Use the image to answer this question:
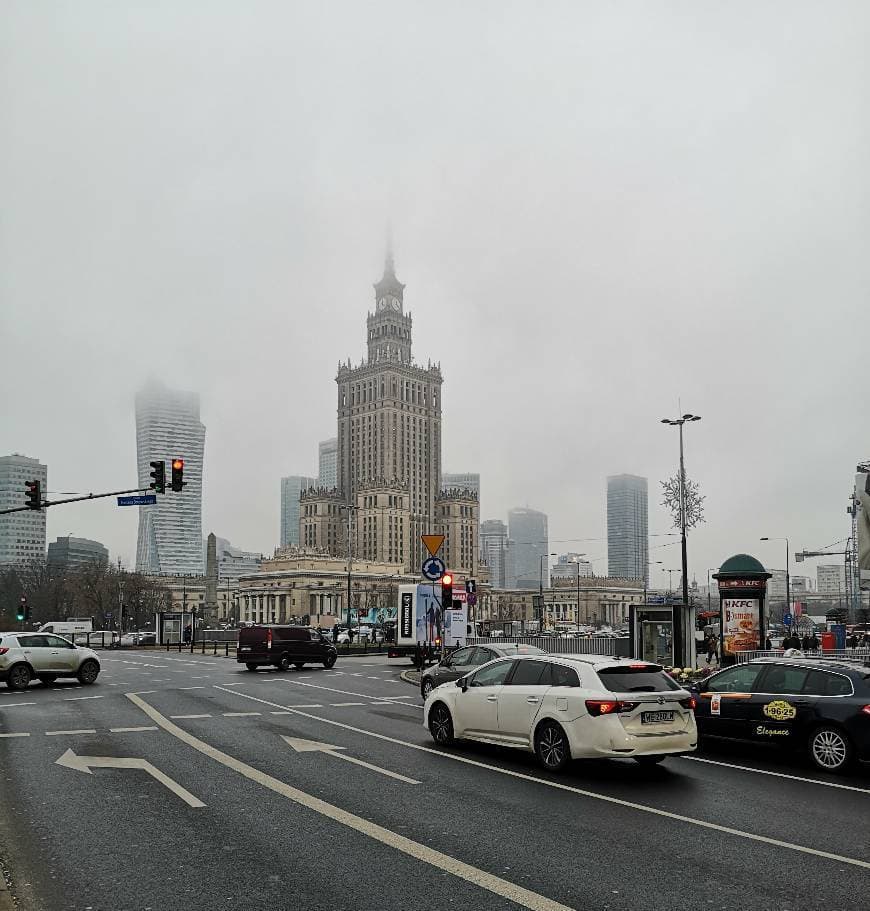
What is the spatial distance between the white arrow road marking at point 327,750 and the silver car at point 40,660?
1317 centimetres

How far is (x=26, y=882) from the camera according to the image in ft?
24.3

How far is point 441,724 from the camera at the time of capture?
14.9m

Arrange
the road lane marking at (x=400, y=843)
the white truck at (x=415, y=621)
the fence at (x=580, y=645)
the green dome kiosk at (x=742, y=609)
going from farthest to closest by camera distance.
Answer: the white truck at (x=415, y=621) → the fence at (x=580, y=645) → the green dome kiosk at (x=742, y=609) → the road lane marking at (x=400, y=843)

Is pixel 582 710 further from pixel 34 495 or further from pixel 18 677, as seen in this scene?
pixel 34 495

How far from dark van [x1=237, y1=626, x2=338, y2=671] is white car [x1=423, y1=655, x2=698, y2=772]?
23062 mm

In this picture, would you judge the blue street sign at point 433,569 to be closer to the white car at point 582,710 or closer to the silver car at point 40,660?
the silver car at point 40,660

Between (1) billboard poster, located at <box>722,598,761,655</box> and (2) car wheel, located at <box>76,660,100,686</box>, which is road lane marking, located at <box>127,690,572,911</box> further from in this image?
(1) billboard poster, located at <box>722,598,761,655</box>

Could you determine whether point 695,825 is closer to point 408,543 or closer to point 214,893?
point 214,893

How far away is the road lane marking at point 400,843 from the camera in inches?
277

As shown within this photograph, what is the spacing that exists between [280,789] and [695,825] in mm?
4719

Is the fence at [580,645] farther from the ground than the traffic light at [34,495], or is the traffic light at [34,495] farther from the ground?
the traffic light at [34,495]

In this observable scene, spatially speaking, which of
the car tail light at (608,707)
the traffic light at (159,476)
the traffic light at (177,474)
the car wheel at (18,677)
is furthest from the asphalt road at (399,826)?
the traffic light at (159,476)

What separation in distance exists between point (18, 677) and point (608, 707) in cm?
1949

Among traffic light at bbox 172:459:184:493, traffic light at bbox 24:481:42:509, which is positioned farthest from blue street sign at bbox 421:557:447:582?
traffic light at bbox 24:481:42:509
